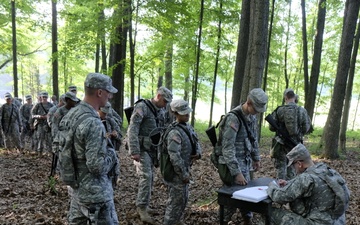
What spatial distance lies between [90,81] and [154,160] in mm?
2848

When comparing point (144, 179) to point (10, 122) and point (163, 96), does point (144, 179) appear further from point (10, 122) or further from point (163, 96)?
point (10, 122)

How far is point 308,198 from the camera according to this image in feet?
11.7

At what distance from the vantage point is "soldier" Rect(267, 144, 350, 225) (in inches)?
134

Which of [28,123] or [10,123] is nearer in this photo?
[10,123]

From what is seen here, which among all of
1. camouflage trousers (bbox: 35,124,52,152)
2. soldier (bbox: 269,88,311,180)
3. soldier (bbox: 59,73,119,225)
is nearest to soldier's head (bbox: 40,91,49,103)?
camouflage trousers (bbox: 35,124,52,152)

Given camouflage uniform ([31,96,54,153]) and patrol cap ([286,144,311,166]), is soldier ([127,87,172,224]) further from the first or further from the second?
camouflage uniform ([31,96,54,153])

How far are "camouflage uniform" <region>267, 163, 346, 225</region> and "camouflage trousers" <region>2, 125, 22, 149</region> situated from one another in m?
11.0

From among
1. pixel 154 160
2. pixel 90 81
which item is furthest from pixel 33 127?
pixel 90 81

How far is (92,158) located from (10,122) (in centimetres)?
1055

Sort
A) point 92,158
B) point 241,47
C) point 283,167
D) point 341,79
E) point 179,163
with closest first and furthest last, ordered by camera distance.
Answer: point 92,158, point 179,163, point 283,167, point 241,47, point 341,79

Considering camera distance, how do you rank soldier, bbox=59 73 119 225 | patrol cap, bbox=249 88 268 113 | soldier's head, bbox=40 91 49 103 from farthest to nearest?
soldier's head, bbox=40 91 49 103 < patrol cap, bbox=249 88 268 113 < soldier, bbox=59 73 119 225

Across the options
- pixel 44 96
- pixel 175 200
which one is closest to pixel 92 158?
pixel 175 200

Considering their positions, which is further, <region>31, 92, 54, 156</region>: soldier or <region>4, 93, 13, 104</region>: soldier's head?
<region>4, 93, 13, 104</region>: soldier's head

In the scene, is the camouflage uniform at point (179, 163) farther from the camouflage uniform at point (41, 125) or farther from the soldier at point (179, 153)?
the camouflage uniform at point (41, 125)
